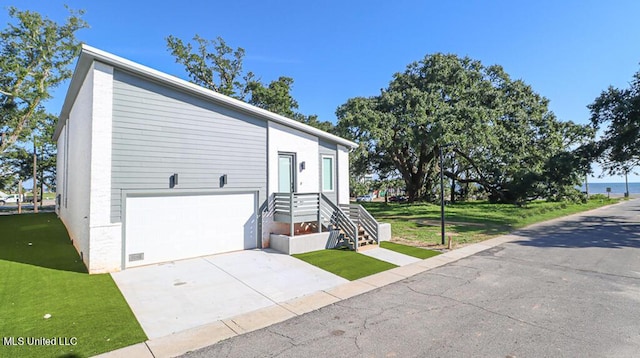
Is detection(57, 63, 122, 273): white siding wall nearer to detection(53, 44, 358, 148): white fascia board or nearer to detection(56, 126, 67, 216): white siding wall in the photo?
detection(53, 44, 358, 148): white fascia board

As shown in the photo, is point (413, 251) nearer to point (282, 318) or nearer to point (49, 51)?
point (282, 318)

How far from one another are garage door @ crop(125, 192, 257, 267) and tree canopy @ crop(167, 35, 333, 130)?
A: 2321 cm

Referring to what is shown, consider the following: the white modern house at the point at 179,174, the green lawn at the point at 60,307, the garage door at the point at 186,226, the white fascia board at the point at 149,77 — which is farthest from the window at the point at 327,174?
the green lawn at the point at 60,307

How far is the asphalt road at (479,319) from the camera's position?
13.1ft

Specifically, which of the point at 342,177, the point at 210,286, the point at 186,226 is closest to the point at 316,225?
the point at 342,177

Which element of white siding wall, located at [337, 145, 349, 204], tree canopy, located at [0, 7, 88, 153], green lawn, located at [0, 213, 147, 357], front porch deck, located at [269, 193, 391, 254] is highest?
tree canopy, located at [0, 7, 88, 153]

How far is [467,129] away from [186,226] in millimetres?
18922

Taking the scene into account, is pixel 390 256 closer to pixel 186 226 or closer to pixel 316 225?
pixel 316 225

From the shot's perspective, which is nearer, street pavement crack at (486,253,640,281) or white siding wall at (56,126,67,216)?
street pavement crack at (486,253,640,281)

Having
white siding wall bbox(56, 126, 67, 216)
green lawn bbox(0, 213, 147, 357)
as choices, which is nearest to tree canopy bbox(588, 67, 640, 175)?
green lawn bbox(0, 213, 147, 357)

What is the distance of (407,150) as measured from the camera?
29172 mm

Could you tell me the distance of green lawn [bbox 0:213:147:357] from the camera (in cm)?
405

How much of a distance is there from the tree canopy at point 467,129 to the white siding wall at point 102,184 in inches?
630

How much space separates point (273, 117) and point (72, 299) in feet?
24.2
